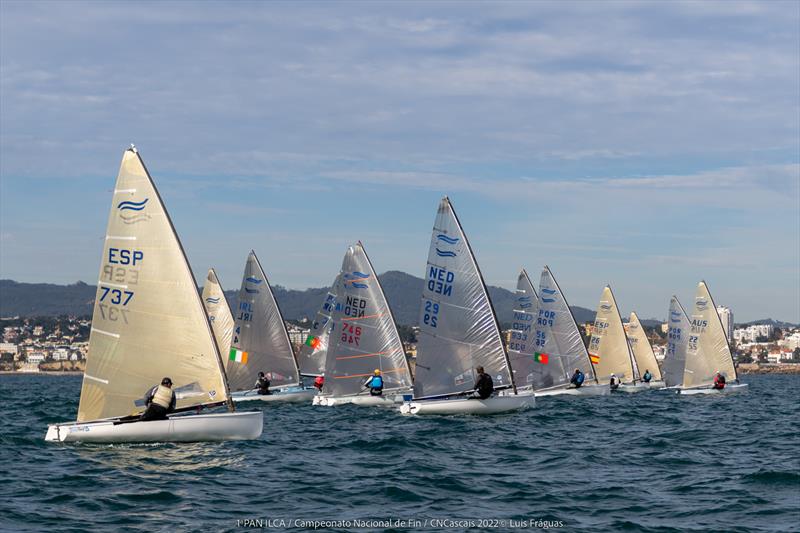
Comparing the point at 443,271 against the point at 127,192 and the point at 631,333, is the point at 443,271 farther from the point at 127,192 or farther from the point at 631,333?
the point at 631,333

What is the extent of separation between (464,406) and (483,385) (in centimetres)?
97

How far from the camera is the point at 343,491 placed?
1917cm

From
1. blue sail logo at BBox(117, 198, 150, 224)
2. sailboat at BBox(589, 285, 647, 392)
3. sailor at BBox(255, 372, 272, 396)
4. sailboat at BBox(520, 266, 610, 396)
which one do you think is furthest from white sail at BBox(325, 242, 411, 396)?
Answer: sailboat at BBox(589, 285, 647, 392)

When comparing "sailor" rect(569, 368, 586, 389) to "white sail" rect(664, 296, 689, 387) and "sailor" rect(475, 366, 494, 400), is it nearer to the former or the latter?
"white sail" rect(664, 296, 689, 387)

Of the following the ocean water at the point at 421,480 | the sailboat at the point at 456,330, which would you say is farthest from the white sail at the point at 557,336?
the ocean water at the point at 421,480

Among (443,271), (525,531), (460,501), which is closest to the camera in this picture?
(525,531)

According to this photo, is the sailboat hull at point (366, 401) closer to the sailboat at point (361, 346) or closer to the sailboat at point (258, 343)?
the sailboat at point (361, 346)

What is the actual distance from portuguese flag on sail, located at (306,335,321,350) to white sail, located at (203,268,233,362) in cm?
416

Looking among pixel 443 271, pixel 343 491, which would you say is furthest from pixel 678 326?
pixel 343 491

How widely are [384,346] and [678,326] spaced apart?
32353mm

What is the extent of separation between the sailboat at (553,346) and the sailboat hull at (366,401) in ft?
44.4

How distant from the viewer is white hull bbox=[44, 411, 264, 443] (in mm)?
24641

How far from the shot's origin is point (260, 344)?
52.6 metres

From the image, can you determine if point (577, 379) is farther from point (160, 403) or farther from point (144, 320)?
point (160, 403)
